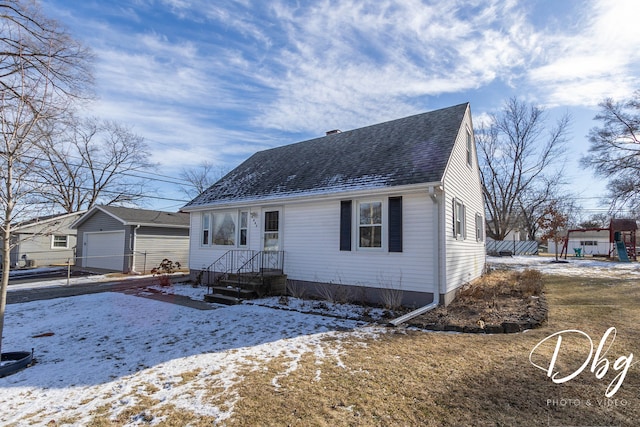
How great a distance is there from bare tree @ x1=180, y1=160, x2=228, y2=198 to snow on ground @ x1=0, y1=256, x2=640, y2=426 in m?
29.9

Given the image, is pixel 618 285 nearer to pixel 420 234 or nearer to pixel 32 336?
pixel 420 234

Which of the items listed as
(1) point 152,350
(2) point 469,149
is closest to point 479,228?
(2) point 469,149

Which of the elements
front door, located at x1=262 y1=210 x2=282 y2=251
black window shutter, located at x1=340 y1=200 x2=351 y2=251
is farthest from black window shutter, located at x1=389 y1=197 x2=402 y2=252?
front door, located at x1=262 y1=210 x2=282 y2=251

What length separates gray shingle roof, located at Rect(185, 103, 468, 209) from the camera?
8953mm

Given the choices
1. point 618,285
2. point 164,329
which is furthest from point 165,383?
point 618,285

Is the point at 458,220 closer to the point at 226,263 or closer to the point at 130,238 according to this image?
the point at 226,263

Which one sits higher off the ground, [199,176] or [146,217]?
[199,176]

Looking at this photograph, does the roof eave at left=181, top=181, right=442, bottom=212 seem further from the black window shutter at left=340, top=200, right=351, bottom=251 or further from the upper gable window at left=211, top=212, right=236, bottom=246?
the upper gable window at left=211, top=212, right=236, bottom=246

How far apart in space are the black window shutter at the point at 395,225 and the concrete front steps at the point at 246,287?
12.4 feet

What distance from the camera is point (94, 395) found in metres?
3.60

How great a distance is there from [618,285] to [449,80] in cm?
981

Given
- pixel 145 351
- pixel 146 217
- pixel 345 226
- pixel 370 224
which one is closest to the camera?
pixel 145 351

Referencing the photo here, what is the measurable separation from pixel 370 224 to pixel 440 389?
5577 mm

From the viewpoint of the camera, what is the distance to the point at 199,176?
39281 mm
